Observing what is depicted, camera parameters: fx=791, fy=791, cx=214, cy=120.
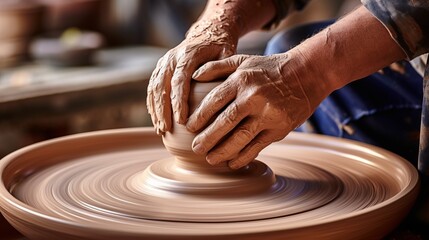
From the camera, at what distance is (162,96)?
1.32 metres

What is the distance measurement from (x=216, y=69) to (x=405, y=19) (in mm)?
316

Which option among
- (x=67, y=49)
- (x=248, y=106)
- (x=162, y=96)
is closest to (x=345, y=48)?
(x=248, y=106)

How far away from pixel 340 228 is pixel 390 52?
38cm

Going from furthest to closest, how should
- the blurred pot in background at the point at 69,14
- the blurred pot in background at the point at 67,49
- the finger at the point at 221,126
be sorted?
1. the blurred pot in background at the point at 69,14
2. the blurred pot in background at the point at 67,49
3. the finger at the point at 221,126

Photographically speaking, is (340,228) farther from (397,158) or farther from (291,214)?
(397,158)

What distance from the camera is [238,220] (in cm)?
118

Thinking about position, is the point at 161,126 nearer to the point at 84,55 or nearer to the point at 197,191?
the point at 197,191

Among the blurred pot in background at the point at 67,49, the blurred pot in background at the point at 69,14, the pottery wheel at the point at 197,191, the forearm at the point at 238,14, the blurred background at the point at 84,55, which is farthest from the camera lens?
the blurred pot in background at the point at 69,14

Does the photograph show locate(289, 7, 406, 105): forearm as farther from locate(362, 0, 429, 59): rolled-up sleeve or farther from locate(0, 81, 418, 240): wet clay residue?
locate(0, 81, 418, 240): wet clay residue

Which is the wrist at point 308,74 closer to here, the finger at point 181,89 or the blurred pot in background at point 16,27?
the finger at point 181,89

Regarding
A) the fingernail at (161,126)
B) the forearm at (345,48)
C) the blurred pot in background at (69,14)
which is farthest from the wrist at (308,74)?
the blurred pot in background at (69,14)

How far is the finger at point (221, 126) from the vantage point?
1.24 metres

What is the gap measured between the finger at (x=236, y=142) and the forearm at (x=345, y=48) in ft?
0.46

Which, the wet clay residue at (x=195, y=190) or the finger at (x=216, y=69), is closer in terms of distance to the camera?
the wet clay residue at (x=195, y=190)
